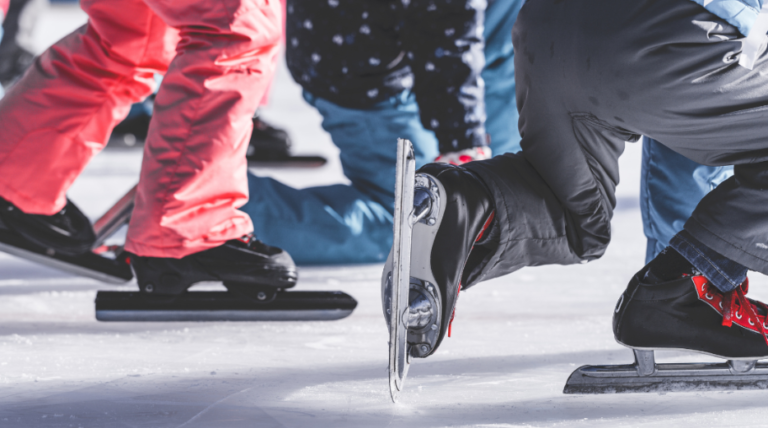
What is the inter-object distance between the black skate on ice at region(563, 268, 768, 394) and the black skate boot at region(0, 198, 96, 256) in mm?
854

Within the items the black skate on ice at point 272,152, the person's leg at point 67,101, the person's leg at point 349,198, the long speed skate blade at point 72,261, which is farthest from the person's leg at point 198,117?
the black skate on ice at point 272,152

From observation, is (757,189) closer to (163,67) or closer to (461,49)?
(461,49)

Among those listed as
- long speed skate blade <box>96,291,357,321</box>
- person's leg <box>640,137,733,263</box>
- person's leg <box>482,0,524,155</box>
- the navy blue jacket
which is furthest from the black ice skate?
person's leg <box>482,0,524,155</box>

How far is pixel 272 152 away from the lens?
3129 mm

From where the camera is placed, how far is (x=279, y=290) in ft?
4.41

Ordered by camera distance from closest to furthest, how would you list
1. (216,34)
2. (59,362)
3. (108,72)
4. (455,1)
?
Answer: (59,362)
(216,34)
(108,72)
(455,1)

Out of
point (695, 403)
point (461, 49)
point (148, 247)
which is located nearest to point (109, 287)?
point (148, 247)

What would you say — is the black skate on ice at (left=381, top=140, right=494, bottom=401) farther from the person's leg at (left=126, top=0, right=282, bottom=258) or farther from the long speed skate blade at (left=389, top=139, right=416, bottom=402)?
the person's leg at (left=126, top=0, right=282, bottom=258)

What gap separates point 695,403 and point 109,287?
3.47 feet

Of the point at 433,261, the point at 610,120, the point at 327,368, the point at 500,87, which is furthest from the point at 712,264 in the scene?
the point at 500,87

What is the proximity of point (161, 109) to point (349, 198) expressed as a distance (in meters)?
0.68

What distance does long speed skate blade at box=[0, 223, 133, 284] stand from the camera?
1.35 meters

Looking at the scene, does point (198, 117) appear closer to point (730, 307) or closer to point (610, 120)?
point (610, 120)

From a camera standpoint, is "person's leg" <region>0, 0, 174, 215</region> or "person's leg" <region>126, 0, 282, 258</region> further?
"person's leg" <region>0, 0, 174, 215</region>
